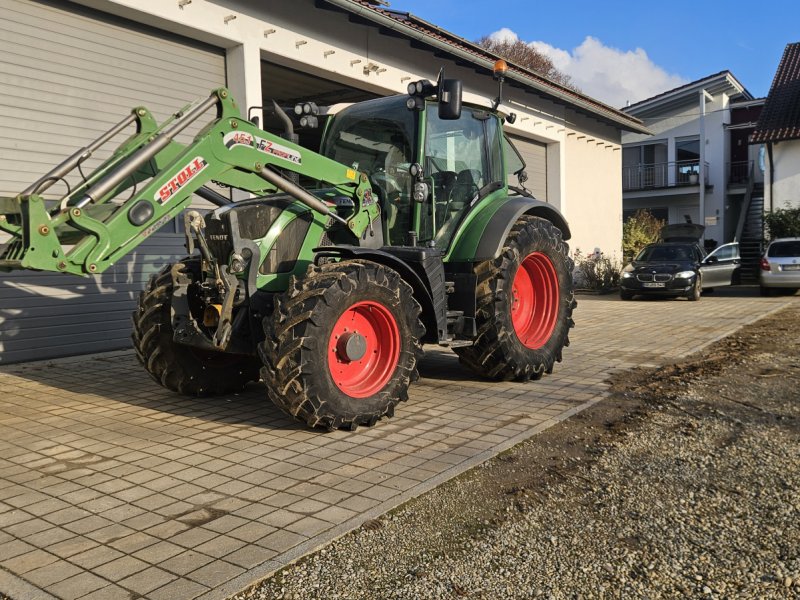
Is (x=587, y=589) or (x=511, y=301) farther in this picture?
(x=511, y=301)

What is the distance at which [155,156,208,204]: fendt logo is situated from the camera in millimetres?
4734

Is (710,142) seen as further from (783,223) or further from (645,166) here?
(783,223)

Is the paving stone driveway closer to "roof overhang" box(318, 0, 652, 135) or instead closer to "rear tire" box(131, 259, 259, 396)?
"rear tire" box(131, 259, 259, 396)

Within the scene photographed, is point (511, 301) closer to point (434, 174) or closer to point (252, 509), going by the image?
point (434, 174)

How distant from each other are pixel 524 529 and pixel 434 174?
3.72 m

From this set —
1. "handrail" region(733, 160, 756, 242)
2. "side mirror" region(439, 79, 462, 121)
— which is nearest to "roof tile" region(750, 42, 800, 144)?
"handrail" region(733, 160, 756, 242)

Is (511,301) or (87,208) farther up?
(87,208)

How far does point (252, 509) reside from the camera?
3.75m

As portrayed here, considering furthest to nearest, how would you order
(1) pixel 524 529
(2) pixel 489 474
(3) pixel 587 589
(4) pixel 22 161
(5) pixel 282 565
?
(4) pixel 22 161
(2) pixel 489 474
(1) pixel 524 529
(5) pixel 282 565
(3) pixel 587 589

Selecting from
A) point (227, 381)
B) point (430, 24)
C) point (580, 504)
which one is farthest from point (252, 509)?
point (430, 24)

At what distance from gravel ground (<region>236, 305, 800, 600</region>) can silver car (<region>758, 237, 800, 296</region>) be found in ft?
41.8

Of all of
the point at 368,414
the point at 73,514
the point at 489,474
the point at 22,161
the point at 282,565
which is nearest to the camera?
the point at 282,565

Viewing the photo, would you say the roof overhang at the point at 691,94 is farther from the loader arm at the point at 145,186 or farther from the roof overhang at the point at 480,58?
the loader arm at the point at 145,186

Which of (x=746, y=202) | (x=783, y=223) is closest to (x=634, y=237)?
(x=783, y=223)
